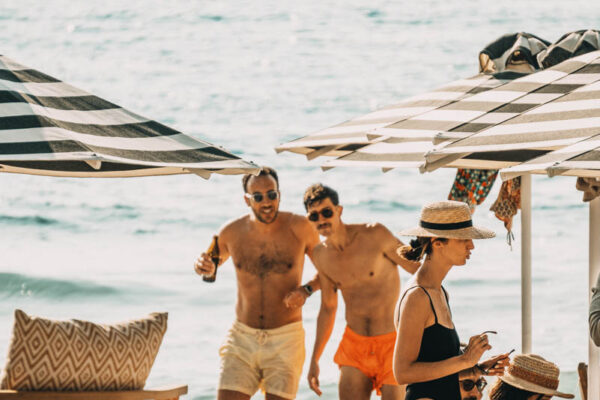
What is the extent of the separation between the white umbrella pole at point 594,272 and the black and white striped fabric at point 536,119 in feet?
1.75

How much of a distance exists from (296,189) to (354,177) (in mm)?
1893

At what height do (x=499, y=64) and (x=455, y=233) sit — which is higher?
(x=499, y=64)

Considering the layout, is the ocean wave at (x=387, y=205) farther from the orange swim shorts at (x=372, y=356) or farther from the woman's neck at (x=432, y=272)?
the woman's neck at (x=432, y=272)

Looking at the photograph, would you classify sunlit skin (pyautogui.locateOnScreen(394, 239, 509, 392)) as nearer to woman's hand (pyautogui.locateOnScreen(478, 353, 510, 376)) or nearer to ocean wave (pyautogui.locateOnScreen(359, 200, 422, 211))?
woman's hand (pyautogui.locateOnScreen(478, 353, 510, 376))

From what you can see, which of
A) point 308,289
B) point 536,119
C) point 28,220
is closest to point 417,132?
point 536,119

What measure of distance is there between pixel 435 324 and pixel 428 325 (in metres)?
0.03

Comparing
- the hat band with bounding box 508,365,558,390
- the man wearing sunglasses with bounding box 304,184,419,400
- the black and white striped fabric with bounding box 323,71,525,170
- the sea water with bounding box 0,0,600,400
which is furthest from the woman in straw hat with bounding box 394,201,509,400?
the sea water with bounding box 0,0,600,400

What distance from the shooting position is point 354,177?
22.7 m

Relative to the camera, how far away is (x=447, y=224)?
3910mm

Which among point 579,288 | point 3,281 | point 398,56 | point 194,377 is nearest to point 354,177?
point 398,56

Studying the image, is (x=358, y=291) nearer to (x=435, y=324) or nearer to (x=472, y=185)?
(x=472, y=185)

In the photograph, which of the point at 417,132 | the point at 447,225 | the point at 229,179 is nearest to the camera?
the point at 447,225

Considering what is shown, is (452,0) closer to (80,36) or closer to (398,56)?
(398,56)

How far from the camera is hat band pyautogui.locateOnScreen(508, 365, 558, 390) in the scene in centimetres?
373
